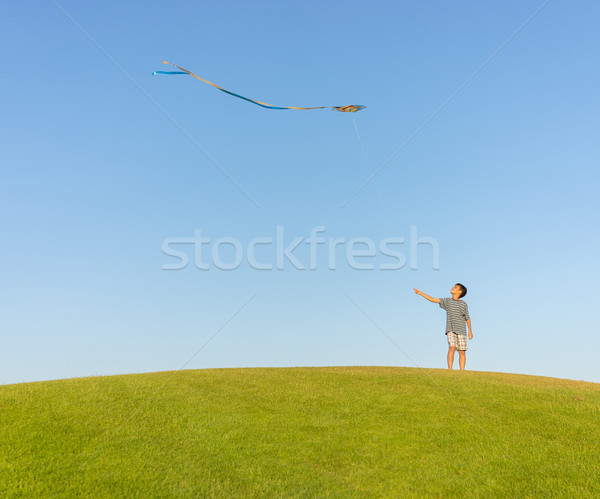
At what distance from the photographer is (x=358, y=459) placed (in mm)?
10156

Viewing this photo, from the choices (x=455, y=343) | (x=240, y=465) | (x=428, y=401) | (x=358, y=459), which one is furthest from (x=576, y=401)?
(x=240, y=465)

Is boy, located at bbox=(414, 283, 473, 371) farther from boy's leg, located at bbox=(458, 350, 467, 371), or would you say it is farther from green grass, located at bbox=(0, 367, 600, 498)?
green grass, located at bbox=(0, 367, 600, 498)

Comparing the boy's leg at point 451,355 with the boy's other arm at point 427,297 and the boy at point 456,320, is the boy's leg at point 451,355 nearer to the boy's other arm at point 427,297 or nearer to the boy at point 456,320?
the boy at point 456,320

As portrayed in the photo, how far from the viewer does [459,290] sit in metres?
18.9

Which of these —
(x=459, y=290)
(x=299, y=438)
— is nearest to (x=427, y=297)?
(x=459, y=290)

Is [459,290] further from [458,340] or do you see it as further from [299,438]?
[299,438]

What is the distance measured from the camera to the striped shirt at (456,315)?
18.5m

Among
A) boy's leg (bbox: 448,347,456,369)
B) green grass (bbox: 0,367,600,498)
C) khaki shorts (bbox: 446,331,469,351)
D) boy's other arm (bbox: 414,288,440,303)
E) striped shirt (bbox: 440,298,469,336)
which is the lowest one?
green grass (bbox: 0,367,600,498)

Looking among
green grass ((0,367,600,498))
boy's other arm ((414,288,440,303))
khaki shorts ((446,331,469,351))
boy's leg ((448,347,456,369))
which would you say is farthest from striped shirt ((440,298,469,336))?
green grass ((0,367,600,498))

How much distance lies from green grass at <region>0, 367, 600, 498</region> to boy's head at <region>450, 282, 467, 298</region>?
3857 mm

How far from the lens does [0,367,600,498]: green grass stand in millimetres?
8969

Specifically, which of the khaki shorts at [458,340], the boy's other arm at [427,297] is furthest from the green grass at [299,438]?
the boy's other arm at [427,297]

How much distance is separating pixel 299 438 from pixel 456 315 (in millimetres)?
9549

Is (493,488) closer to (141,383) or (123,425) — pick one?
(123,425)
